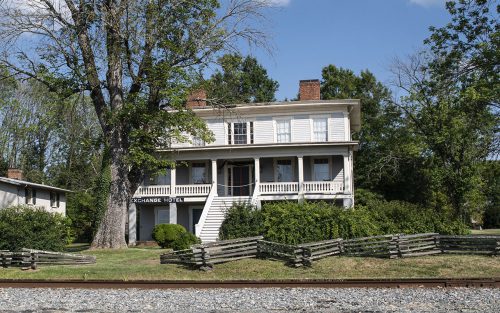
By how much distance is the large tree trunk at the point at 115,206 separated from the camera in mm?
27859

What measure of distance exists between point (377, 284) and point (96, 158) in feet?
163

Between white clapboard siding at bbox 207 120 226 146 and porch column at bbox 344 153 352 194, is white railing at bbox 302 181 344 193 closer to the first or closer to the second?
porch column at bbox 344 153 352 194

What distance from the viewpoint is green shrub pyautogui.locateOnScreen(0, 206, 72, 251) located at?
2153 cm

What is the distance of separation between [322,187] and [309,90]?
7.26 metres

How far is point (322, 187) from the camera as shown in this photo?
115 ft

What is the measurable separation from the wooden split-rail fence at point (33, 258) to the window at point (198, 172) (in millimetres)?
18753

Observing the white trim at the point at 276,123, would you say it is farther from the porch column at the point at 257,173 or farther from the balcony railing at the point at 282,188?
the balcony railing at the point at 282,188

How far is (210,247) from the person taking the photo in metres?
18.9

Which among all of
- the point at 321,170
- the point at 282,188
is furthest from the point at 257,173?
the point at 321,170

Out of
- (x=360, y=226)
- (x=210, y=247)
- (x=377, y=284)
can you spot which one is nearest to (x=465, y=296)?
(x=377, y=284)

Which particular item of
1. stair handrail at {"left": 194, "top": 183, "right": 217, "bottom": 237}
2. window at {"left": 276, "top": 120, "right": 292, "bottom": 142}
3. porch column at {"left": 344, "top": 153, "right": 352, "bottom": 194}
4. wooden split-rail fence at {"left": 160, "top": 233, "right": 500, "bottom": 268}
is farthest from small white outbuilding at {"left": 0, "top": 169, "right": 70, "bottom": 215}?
Answer: porch column at {"left": 344, "top": 153, "right": 352, "bottom": 194}

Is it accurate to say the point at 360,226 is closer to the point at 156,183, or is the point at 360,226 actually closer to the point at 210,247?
the point at 210,247

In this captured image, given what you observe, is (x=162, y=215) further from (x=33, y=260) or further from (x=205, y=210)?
(x=33, y=260)

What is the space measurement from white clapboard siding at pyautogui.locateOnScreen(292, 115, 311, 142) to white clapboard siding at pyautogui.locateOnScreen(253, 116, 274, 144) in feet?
4.82
